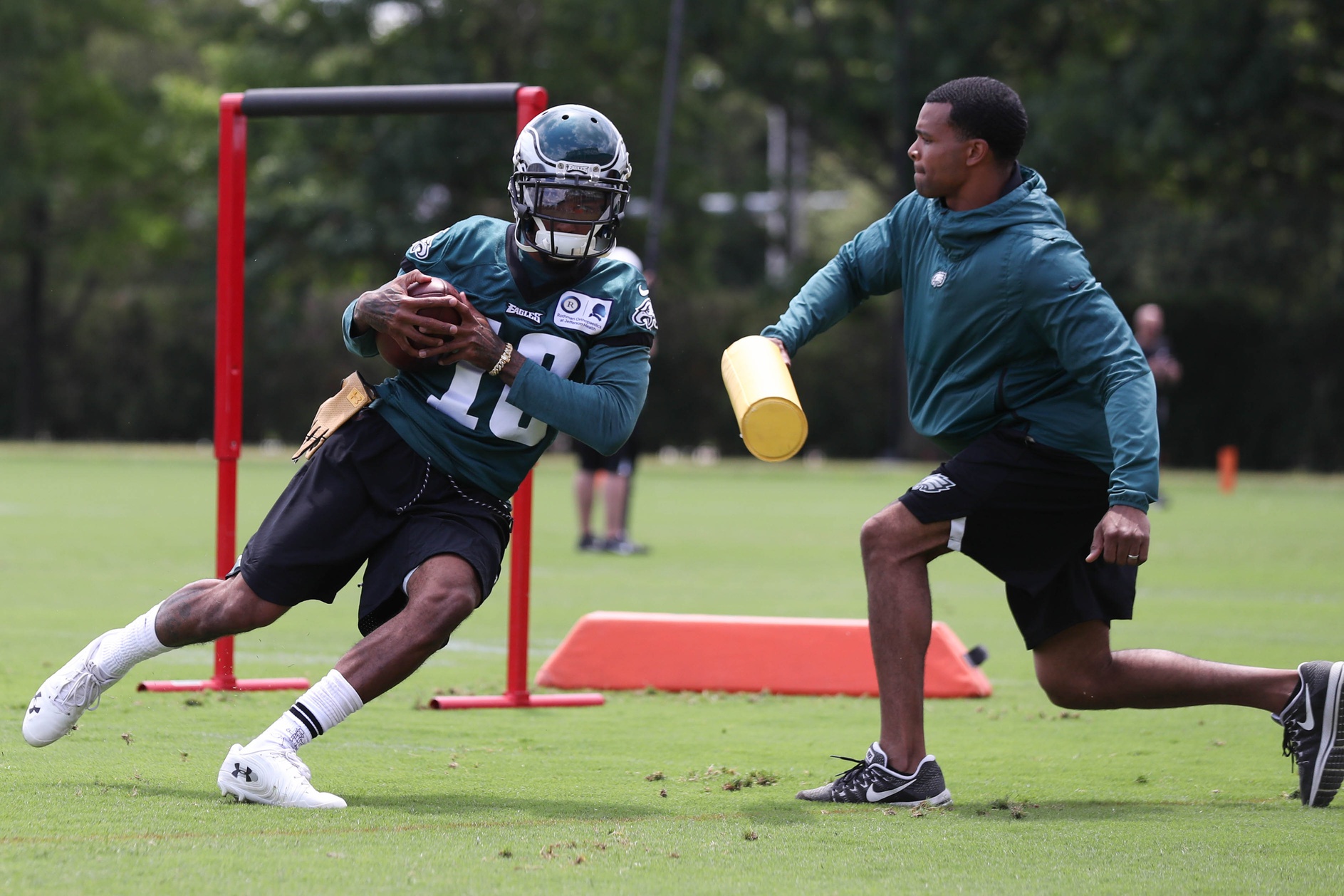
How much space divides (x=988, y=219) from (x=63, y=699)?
292cm

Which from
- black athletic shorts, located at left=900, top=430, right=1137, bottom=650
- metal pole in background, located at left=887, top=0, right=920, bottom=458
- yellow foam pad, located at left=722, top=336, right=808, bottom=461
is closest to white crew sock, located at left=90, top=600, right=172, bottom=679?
yellow foam pad, located at left=722, top=336, right=808, bottom=461

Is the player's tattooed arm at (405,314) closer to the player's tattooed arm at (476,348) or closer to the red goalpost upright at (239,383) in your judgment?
the player's tattooed arm at (476,348)

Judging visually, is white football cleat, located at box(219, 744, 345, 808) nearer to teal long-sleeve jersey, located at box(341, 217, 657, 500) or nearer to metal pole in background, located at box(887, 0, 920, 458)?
teal long-sleeve jersey, located at box(341, 217, 657, 500)

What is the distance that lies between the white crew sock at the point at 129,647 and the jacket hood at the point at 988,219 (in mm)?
2445

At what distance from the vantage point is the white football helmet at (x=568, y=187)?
475 centimetres

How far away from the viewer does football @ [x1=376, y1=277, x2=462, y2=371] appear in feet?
15.2

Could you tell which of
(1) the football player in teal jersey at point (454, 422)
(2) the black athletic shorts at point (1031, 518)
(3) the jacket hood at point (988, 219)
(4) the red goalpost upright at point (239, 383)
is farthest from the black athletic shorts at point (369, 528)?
(4) the red goalpost upright at point (239, 383)

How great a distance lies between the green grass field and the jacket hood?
61.5 inches

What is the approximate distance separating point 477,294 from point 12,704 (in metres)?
2.47

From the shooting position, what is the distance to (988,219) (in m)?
4.75

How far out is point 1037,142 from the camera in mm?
27688

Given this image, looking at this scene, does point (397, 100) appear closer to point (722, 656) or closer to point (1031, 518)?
point (722, 656)

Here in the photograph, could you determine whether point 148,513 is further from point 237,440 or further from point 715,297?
point 715,297

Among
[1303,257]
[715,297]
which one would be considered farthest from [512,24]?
[1303,257]
